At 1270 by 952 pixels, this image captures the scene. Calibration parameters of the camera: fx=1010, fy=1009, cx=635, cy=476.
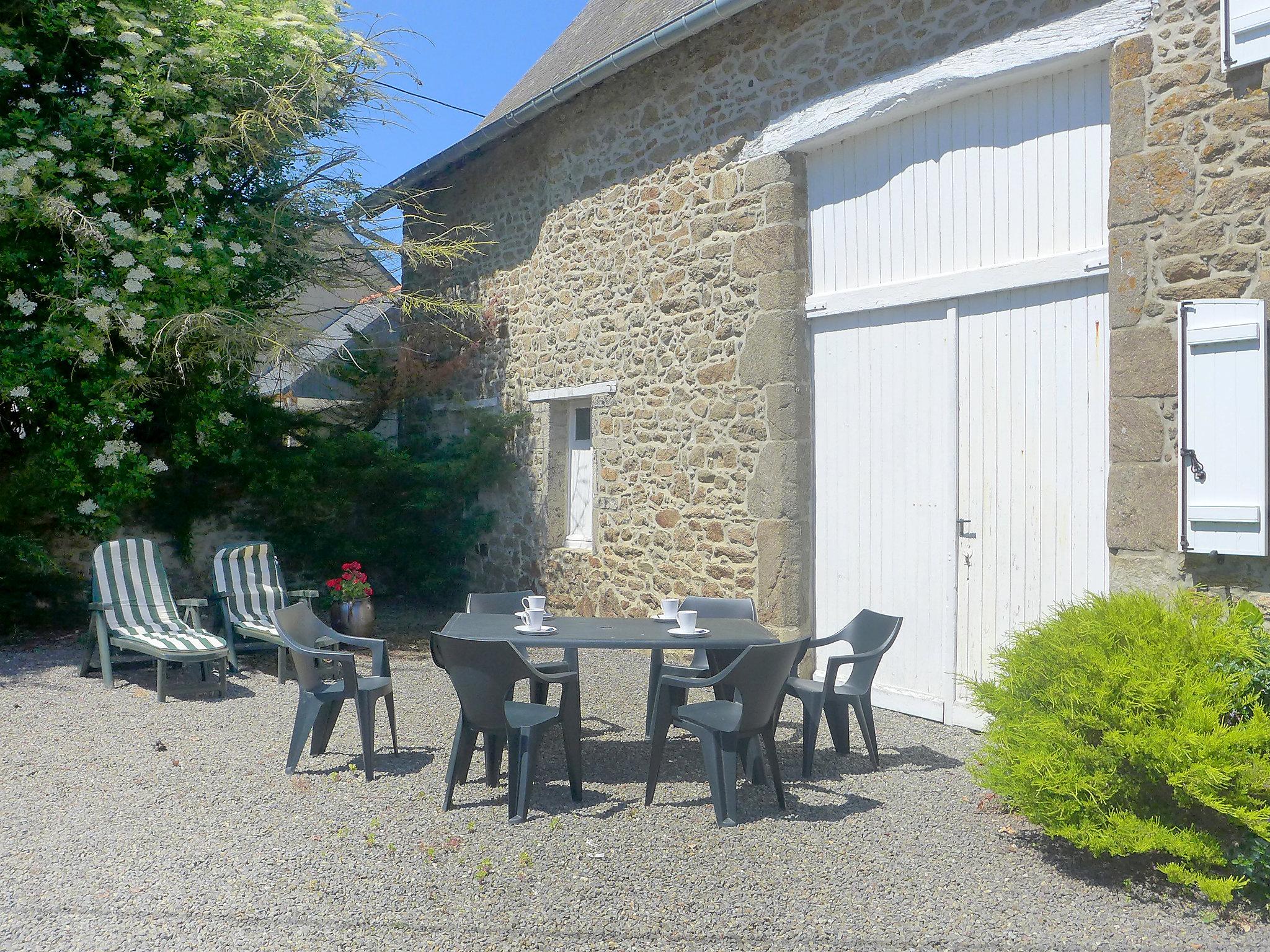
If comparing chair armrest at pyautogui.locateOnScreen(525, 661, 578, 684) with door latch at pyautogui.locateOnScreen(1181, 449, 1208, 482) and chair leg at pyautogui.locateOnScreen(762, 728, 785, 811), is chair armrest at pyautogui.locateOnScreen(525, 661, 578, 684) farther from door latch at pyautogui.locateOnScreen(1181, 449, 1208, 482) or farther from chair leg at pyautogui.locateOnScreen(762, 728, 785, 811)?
door latch at pyautogui.locateOnScreen(1181, 449, 1208, 482)

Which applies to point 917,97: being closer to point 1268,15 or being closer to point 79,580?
point 1268,15

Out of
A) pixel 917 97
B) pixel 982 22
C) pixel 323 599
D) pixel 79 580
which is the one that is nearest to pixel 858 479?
pixel 917 97

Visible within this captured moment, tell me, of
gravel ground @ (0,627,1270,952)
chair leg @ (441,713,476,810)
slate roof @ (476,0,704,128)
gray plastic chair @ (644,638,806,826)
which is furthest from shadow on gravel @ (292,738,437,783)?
slate roof @ (476,0,704,128)

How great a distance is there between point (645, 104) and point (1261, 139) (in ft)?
14.9

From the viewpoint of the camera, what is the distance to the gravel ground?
3.03 metres

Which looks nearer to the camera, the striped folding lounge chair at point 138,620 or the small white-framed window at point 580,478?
the striped folding lounge chair at point 138,620

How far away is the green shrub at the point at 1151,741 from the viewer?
123 inches

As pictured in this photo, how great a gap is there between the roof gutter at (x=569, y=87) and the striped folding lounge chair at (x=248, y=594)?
3.18 m

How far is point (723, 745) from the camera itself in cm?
397

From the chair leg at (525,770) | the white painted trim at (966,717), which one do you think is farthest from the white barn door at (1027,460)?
the chair leg at (525,770)

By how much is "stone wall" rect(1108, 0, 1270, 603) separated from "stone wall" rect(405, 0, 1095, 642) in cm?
64

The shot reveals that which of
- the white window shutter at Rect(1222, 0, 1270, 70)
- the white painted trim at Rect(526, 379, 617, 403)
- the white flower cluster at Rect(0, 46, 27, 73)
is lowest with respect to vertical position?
the white painted trim at Rect(526, 379, 617, 403)

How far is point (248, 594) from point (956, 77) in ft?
18.9

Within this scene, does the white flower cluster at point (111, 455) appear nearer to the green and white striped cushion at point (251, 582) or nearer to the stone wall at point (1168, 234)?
the green and white striped cushion at point (251, 582)
